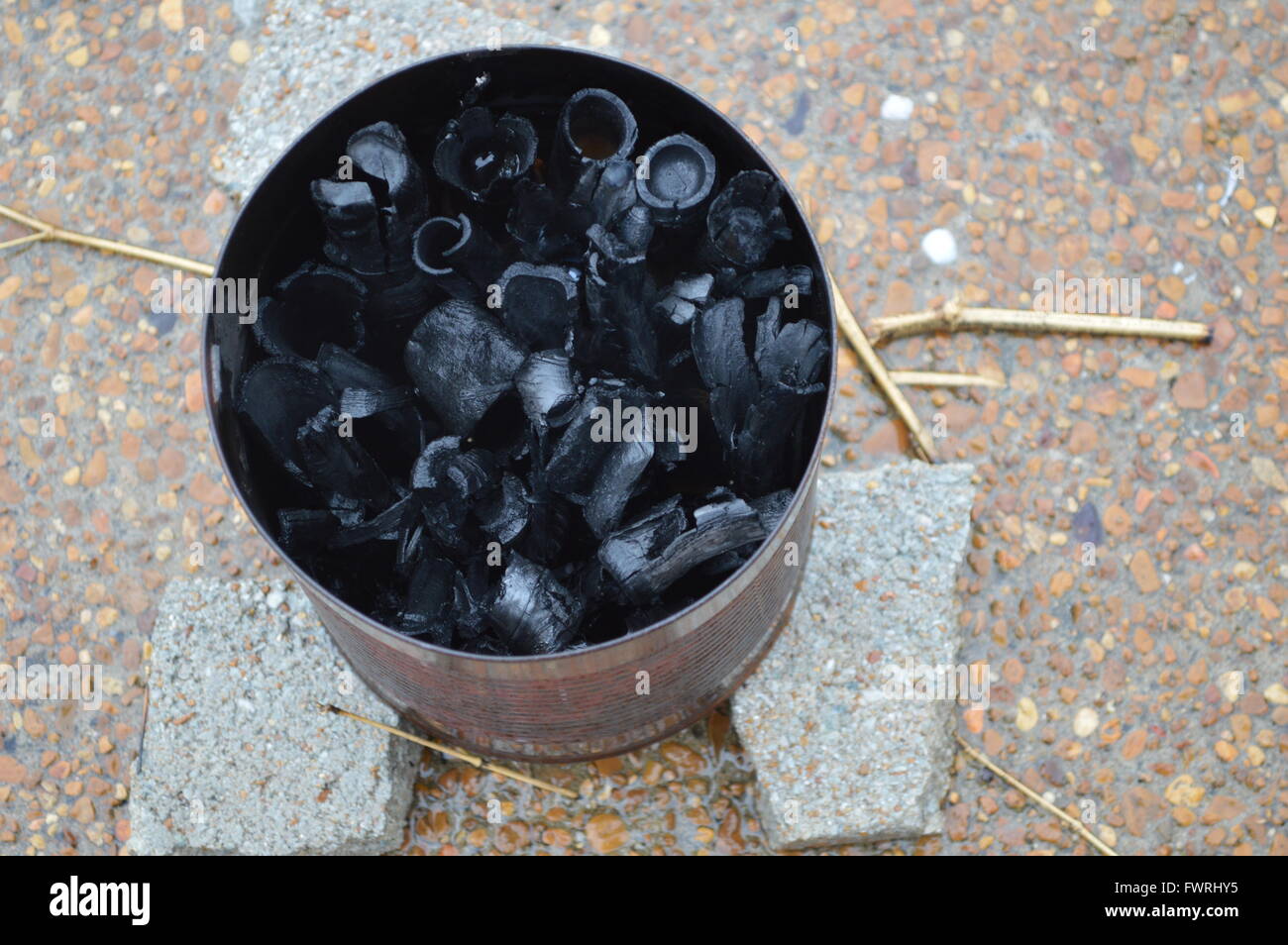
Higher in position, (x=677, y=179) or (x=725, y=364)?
(x=677, y=179)

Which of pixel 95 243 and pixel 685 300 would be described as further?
pixel 95 243

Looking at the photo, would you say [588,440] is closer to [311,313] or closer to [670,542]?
[670,542]

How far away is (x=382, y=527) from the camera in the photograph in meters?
2.24

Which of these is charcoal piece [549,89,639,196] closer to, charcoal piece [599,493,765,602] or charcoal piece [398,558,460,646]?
charcoal piece [599,493,765,602]

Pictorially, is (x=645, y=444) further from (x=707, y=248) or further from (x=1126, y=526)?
(x=1126, y=526)

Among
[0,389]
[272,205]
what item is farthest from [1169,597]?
[0,389]

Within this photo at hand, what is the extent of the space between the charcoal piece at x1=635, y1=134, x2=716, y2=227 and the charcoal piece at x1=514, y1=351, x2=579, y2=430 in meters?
0.32

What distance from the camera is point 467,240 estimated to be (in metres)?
2.24

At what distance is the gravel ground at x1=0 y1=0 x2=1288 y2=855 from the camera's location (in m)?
2.67

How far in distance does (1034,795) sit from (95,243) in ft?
8.14

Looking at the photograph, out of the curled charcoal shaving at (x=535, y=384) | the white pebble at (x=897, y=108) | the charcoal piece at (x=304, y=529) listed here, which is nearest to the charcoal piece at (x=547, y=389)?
the curled charcoal shaving at (x=535, y=384)

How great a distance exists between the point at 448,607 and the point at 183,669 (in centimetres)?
77

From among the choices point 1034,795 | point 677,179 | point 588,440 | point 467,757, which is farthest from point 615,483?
point 1034,795

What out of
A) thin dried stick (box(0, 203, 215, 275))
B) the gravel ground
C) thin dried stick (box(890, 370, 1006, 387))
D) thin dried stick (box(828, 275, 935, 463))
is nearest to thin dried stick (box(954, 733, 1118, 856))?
the gravel ground
